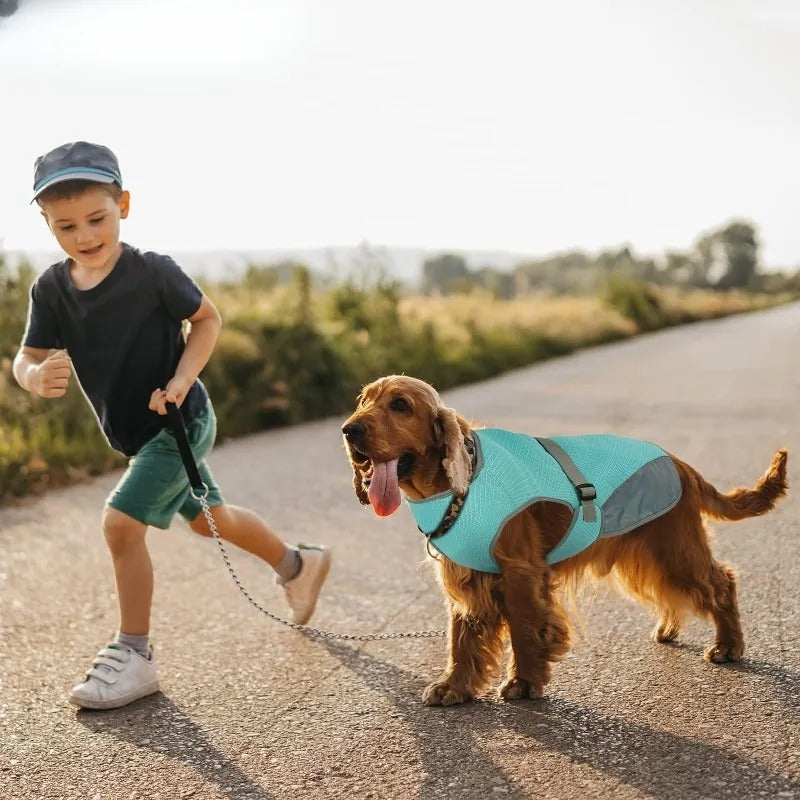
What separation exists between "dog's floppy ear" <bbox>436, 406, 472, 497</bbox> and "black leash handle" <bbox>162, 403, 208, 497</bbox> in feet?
3.22

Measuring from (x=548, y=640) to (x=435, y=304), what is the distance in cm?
1968

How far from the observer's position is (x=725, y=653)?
4.15 meters

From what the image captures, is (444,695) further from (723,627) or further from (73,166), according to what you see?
(73,166)

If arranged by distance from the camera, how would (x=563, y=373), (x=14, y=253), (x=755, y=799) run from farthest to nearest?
(x=563, y=373) → (x=14, y=253) → (x=755, y=799)

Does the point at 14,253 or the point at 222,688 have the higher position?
the point at 14,253

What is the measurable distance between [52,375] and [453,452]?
139 centimetres

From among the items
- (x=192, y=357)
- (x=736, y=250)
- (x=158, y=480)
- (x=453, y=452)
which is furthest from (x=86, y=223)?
(x=736, y=250)

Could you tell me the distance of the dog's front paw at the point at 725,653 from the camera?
13.6ft

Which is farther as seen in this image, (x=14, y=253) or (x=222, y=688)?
(x=14, y=253)

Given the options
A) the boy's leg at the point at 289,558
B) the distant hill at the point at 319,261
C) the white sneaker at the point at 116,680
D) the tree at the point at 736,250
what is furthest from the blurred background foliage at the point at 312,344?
the tree at the point at 736,250

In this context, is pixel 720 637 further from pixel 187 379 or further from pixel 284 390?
pixel 284 390

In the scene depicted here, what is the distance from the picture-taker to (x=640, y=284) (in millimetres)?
36188

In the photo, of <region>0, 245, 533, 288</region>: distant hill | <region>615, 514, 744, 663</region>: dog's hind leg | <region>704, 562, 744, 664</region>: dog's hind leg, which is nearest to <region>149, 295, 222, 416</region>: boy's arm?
<region>615, 514, 744, 663</region>: dog's hind leg

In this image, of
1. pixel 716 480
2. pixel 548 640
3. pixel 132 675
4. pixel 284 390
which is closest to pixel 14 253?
pixel 284 390
